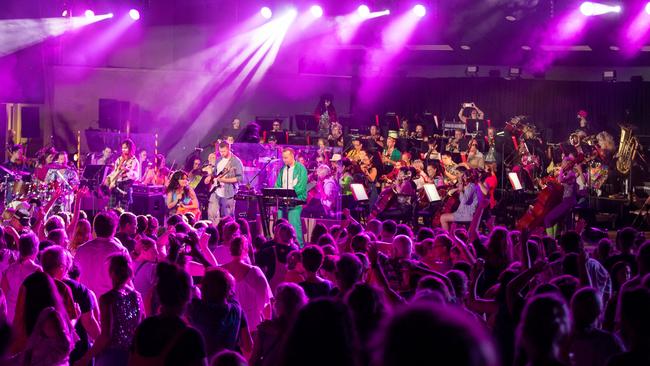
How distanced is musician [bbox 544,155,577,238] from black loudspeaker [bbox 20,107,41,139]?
1333cm

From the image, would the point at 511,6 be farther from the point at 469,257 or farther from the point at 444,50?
the point at 469,257

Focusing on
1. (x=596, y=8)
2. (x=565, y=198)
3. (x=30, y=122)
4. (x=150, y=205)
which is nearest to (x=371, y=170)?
(x=565, y=198)

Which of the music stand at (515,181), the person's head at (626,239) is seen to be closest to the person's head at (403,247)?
the person's head at (626,239)

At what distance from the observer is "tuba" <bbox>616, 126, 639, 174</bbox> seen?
18.7 m

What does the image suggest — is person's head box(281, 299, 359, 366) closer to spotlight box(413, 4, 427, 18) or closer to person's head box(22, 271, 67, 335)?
person's head box(22, 271, 67, 335)

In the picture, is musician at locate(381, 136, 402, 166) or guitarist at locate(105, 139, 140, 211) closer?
guitarist at locate(105, 139, 140, 211)

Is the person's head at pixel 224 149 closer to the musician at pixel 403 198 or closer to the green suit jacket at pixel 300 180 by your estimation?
the green suit jacket at pixel 300 180

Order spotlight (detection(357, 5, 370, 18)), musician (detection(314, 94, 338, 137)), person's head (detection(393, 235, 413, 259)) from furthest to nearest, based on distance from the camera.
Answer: musician (detection(314, 94, 338, 137))
spotlight (detection(357, 5, 370, 18))
person's head (detection(393, 235, 413, 259))

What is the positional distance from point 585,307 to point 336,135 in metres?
16.6

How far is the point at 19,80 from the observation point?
727 inches

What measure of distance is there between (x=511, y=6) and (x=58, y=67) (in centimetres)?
1186

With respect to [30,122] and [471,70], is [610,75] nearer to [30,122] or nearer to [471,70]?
[471,70]

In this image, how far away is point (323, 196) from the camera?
14625mm

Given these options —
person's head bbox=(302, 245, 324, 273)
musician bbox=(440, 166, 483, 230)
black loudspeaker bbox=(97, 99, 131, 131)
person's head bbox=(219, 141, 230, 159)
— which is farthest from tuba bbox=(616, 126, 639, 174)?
person's head bbox=(302, 245, 324, 273)
